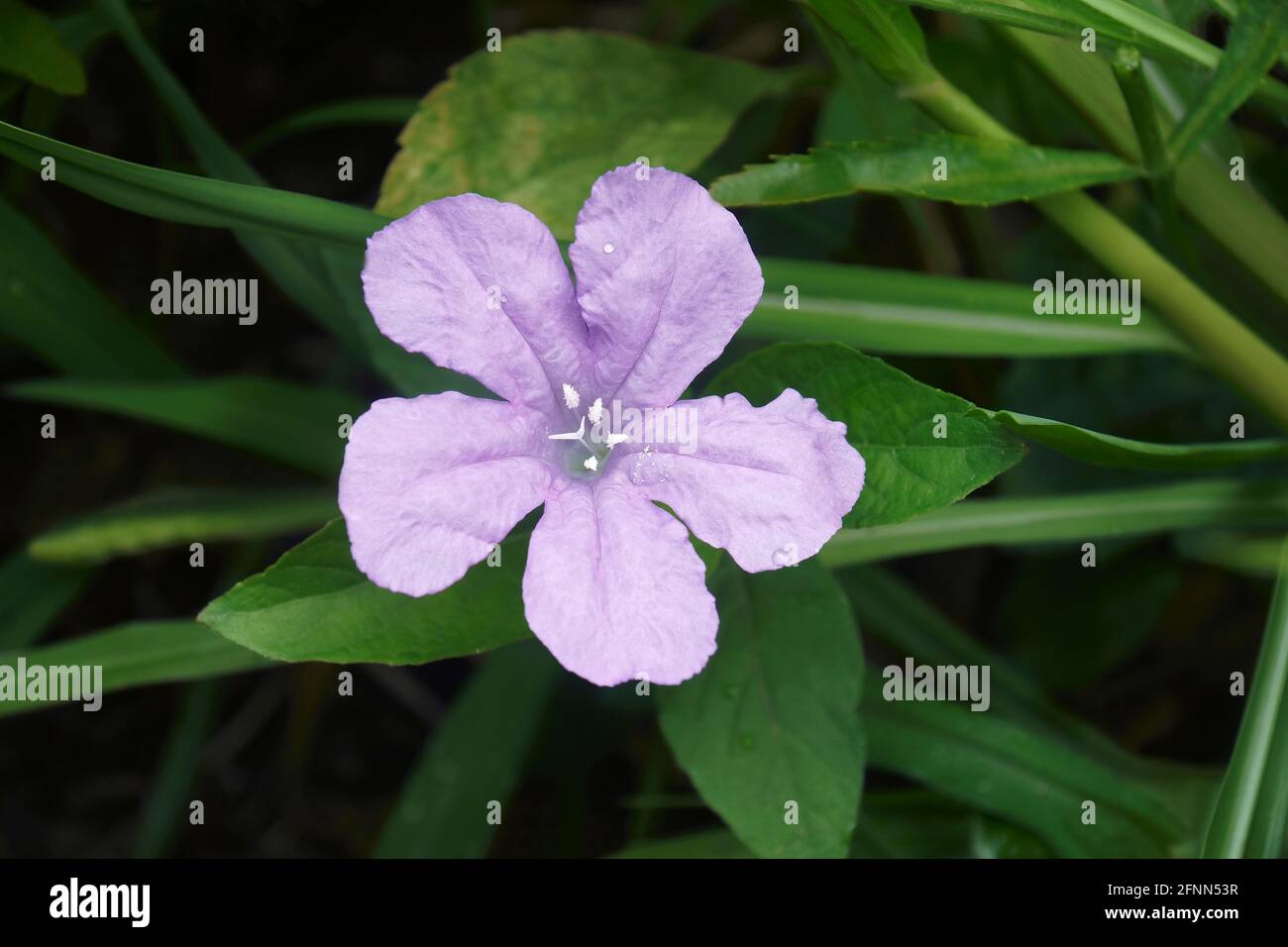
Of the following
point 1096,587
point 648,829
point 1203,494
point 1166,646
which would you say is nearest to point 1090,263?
point 1203,494

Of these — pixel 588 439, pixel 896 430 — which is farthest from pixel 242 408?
pixel 896 430

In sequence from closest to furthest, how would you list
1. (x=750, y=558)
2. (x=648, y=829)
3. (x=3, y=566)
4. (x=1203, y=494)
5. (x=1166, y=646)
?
1. (x=750, y=558)
2. (x=1203, y=494)
3. (x=3, y=566)
4. (x=648, y=829)
5. (x=1166, y=646)


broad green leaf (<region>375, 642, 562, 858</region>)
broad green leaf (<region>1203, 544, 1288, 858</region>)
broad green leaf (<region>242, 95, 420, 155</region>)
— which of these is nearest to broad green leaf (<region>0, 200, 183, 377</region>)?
broad green leaf (<region>242, 95, 420, 155</region>)
